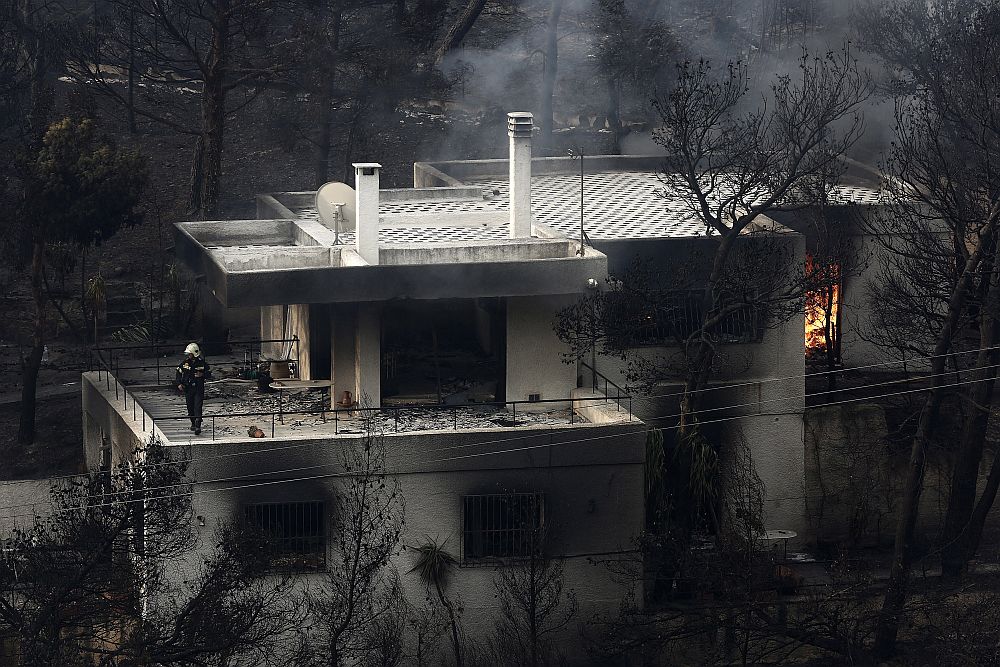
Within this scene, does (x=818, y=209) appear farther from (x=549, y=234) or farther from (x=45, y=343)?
(x=45, y=343)

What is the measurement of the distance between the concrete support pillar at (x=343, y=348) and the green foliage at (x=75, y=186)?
1025 cm

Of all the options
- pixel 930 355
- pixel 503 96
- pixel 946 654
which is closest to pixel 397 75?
pixel 503 96

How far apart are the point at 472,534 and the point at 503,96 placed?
3235 centimetres

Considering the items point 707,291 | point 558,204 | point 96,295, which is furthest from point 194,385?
point 558,204

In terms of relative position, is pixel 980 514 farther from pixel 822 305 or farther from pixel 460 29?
Result: pixel 460 29

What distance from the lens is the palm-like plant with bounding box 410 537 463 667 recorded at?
121ft

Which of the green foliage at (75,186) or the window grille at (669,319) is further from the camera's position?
the green foliage at (75,186)

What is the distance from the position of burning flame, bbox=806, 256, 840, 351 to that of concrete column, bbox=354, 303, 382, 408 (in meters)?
8.62

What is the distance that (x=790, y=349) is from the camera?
42.2 m

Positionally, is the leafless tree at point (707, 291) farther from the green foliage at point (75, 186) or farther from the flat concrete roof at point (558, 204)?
the green foliage at point (75, 186)

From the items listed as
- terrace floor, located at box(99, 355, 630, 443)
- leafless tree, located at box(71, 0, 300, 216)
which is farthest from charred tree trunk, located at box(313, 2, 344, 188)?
terrace floor, located at box(99, 355, 630, 443)

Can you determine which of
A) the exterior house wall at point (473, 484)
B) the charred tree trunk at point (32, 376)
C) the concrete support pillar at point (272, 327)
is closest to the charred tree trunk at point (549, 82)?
the charred tree trunk at point (32, 376)

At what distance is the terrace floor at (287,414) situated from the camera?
37094 millimetres

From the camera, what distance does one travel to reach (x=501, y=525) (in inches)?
1469
